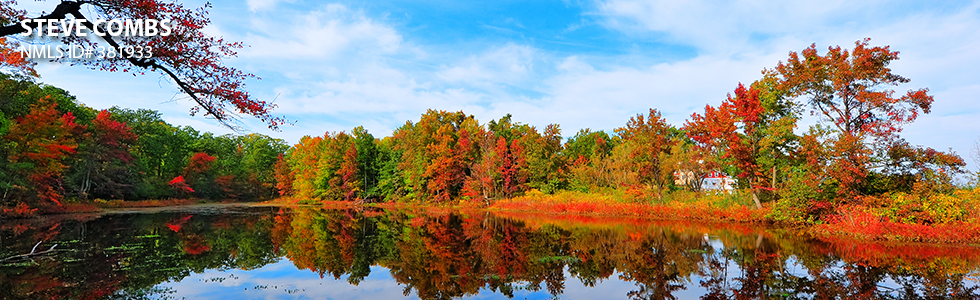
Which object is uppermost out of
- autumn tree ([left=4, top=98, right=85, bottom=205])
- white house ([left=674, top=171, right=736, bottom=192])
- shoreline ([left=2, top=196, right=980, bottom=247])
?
autumn tree ([left=4, top=98, right=85, bottom=205])

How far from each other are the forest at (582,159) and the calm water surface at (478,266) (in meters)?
4.47

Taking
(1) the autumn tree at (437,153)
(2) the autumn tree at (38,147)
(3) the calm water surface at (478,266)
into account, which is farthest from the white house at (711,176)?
(2) the autumn tree at (38,147)

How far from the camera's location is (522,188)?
37.8 meters

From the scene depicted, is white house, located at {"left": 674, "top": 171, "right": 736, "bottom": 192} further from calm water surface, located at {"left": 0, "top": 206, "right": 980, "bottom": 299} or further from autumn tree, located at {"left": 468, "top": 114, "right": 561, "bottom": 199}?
autumn tree, located at {"left": 468, "top": 114, "right": 561, "bottom": 199}

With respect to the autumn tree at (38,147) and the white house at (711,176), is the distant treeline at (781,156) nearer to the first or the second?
the white house at (711,176)

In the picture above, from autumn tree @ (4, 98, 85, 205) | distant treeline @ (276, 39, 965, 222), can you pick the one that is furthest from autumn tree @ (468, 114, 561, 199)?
autumn tree @ (4, 98, 85, 205)

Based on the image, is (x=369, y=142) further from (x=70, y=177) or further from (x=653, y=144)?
(x=653, y=144)

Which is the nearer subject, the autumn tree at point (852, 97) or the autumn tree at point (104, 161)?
the autumn tree at point (852, 97)

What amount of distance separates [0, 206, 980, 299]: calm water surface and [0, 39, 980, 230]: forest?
4474 mm

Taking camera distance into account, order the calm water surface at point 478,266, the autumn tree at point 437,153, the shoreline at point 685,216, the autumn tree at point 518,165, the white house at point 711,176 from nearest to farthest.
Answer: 1. the calm water surface at point 478,266
2. the shoreline at point 685,216
3. the white house at point 711,176
4. the autumn tree at point 518,165
5. the autumn tree at point 437,153

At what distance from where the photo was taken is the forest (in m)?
18.7

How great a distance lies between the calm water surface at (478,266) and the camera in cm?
857

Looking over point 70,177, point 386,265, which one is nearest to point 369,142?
point 70,177

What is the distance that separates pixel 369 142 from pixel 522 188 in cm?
2419
